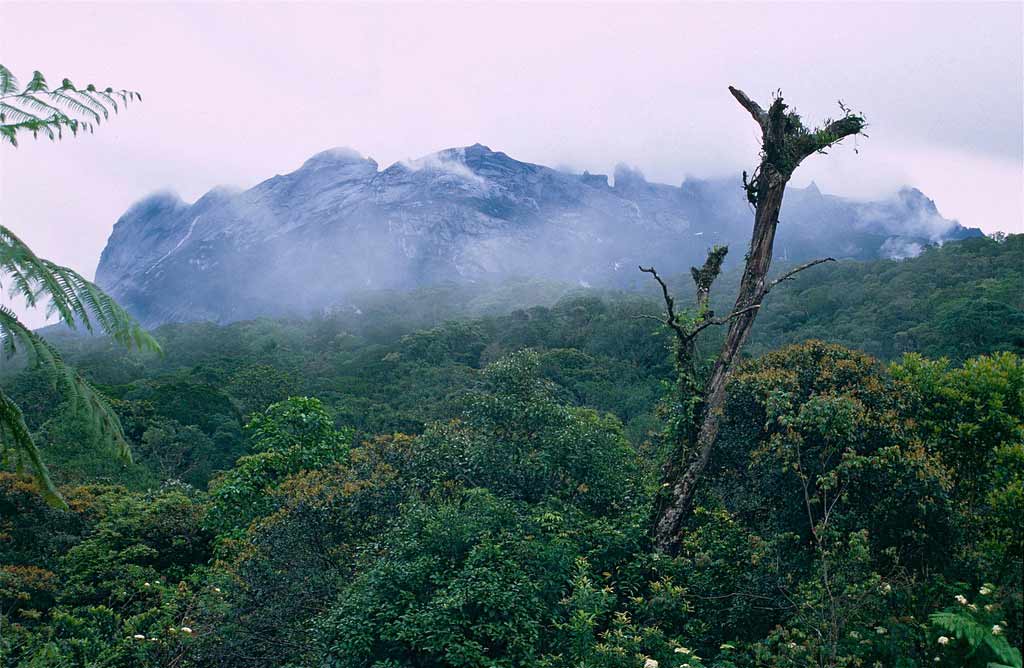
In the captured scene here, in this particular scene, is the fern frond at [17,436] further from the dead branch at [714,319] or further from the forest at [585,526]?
the dead branch at [714,319]

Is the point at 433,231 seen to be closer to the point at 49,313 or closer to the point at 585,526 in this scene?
the point at 585,526

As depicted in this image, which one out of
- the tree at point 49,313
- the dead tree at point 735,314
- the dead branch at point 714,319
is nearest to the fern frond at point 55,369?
the tree at point 49,313

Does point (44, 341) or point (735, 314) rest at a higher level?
point (735, 314)

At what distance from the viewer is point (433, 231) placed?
410 feet

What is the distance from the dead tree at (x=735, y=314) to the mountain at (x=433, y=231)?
9092 centimetres

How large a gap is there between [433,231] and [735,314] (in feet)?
390

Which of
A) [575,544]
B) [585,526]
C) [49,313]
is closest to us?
[49,313]

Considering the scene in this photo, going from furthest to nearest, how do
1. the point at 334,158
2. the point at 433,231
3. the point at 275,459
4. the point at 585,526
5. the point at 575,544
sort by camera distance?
the point at 334,158 → the point at 433,231 → the point at 275,459 → the point at 585,526 → the point at 575,544

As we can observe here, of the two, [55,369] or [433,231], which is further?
[433,231]

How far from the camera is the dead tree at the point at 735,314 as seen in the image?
8.76 m

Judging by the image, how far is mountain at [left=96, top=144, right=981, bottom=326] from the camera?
110312mm

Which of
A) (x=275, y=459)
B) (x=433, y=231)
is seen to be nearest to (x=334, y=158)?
(x=433, y=231)

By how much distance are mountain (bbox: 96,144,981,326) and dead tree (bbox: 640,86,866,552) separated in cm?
9092

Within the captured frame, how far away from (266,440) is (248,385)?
18.5 m
